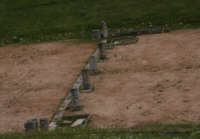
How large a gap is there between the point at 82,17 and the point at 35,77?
16804mm

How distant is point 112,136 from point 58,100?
7931mm

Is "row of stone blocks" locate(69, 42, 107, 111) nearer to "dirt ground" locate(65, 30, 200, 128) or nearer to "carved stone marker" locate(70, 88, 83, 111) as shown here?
"carved stone marker" locate(70, 88, 83, 111)

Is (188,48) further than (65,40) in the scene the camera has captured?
No

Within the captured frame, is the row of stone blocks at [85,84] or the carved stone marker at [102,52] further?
the carved stone marker at [102,52]

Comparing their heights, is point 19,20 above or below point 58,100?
above

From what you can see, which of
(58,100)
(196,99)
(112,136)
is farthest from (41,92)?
(112,136)

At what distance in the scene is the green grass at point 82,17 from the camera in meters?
Answer: 35.5

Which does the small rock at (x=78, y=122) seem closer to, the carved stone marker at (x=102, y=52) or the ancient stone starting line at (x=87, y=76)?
the ancient stone starting line at (x=87, y=76)

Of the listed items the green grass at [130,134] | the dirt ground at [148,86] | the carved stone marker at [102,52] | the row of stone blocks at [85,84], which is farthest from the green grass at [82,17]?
the green grass at [130,134]

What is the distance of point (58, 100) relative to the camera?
60.1 ft

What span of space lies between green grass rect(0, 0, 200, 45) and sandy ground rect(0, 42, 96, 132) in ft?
12.1

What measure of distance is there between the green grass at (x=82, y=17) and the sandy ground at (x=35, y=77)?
3684 millimetres

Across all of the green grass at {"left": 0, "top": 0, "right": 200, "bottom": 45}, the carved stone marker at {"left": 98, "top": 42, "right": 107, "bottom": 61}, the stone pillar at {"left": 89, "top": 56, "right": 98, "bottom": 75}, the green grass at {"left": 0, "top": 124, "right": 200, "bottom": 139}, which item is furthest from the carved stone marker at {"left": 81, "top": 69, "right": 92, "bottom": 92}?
the green grass at {"left": 0, "top": 0, "right": 200, "bottom": 45}

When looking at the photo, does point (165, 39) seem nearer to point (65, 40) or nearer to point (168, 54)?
point (168, 54)
